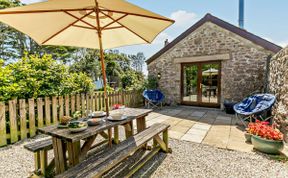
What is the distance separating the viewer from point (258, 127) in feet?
10.2

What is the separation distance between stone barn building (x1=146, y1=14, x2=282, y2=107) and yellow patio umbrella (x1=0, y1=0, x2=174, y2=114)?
4.84m

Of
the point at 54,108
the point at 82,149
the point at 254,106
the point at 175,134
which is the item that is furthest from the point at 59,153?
the point at 254,106

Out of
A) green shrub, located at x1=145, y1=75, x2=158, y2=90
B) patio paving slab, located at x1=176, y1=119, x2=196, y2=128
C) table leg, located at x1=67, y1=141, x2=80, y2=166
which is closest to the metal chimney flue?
green shrub, located at x1=145, y1=75, x2=158, y2=90

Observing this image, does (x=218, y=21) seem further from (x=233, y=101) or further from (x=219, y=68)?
(x=233, y=101)

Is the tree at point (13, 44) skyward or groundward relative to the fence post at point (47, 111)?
skyward

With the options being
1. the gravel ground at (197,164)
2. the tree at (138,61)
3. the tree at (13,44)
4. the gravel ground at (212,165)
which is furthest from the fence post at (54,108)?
the tree at (138,61)

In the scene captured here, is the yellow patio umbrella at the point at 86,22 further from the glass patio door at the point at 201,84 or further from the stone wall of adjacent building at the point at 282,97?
the glass patio door at the point at 201,84

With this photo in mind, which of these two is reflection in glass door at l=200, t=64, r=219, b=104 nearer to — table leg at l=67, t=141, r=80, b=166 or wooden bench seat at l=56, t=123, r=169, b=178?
wooden bench seat at l=56, t=123, r=169, b=178

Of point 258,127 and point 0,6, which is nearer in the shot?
Result: point 258,127

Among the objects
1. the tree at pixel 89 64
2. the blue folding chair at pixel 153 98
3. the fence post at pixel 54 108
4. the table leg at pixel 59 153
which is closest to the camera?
the table leg at pixel 59 153

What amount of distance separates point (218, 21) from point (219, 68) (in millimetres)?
→ 2017

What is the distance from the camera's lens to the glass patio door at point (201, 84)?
23.0 feet

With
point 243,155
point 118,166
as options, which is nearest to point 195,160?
point 243,155

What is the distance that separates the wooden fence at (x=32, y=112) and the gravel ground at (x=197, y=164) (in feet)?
1.57
